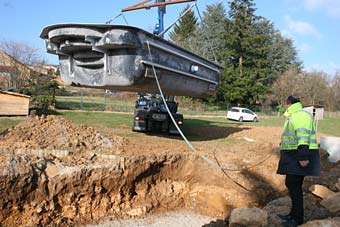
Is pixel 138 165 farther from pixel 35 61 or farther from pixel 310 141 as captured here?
pixel 35 61

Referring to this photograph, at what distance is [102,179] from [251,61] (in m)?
32.8

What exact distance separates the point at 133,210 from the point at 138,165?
1.01m

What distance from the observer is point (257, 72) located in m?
37.3

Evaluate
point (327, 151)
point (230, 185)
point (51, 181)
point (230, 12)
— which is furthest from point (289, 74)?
point (51, 181)

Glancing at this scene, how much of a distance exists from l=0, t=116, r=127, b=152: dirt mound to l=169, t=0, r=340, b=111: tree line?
998 inches

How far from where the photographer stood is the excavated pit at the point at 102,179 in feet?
21.7

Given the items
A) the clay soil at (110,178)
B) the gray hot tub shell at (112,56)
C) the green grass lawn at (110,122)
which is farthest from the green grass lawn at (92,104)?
the gray hot tub shell at (112,56)

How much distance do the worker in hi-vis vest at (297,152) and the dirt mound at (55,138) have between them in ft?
15.9

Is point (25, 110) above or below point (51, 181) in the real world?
above

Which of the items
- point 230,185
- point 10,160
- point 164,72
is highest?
point 164,72

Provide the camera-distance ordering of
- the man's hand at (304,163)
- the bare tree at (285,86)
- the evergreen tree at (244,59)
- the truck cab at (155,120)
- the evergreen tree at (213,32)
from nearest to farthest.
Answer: the man's hand at (304,163) → the truck cab at (155,120) → the evergreen tree at (244,59) → the evergreen tree at (213,32) → the bare tree at (285,86)

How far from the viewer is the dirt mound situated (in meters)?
7.85

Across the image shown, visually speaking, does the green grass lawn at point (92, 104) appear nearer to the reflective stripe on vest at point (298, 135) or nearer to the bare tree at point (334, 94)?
the reflective stripe on vest at point (298, 135)

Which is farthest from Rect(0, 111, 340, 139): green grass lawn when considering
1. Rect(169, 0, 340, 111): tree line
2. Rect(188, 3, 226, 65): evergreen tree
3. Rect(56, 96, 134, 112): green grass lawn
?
Rect(188, 3, 226, 65): evergreen tree
